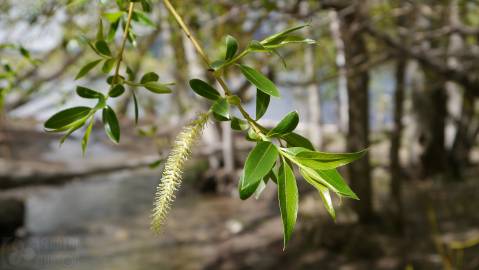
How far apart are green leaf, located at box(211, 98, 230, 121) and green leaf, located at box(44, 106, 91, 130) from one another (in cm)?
16

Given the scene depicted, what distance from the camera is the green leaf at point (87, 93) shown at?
530 mm

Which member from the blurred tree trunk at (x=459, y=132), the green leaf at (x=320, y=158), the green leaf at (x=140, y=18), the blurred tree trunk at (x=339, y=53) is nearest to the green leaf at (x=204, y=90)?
the green leaf at (x=320, y=158)

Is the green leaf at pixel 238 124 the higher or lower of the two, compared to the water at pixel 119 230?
higher

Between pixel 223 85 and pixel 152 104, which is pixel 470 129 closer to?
pixel 152 104

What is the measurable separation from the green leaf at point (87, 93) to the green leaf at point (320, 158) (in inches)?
10.0

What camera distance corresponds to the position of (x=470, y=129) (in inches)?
294

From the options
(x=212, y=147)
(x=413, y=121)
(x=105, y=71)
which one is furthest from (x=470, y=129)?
(x=105, y=71)

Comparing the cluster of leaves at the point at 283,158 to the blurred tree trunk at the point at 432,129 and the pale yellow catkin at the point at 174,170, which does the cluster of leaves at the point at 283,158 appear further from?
the blurred tree trunk at the point at 432,129

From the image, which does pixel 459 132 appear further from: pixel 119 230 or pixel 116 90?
pixel 116 90

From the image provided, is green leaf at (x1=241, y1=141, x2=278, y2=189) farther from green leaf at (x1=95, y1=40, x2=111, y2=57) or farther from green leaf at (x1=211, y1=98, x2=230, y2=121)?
green leaf at (x1=95, y1=40, x2=111, y2=57)

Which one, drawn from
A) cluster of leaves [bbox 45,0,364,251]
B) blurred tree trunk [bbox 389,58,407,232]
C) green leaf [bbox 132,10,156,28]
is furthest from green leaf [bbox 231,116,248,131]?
blurred tree trunk [bbox 389,58,407,232]

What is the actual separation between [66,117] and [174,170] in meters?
0.17

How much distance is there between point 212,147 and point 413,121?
3405 mm

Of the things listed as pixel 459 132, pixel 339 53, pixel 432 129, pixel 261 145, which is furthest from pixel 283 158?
pixel 459 132
